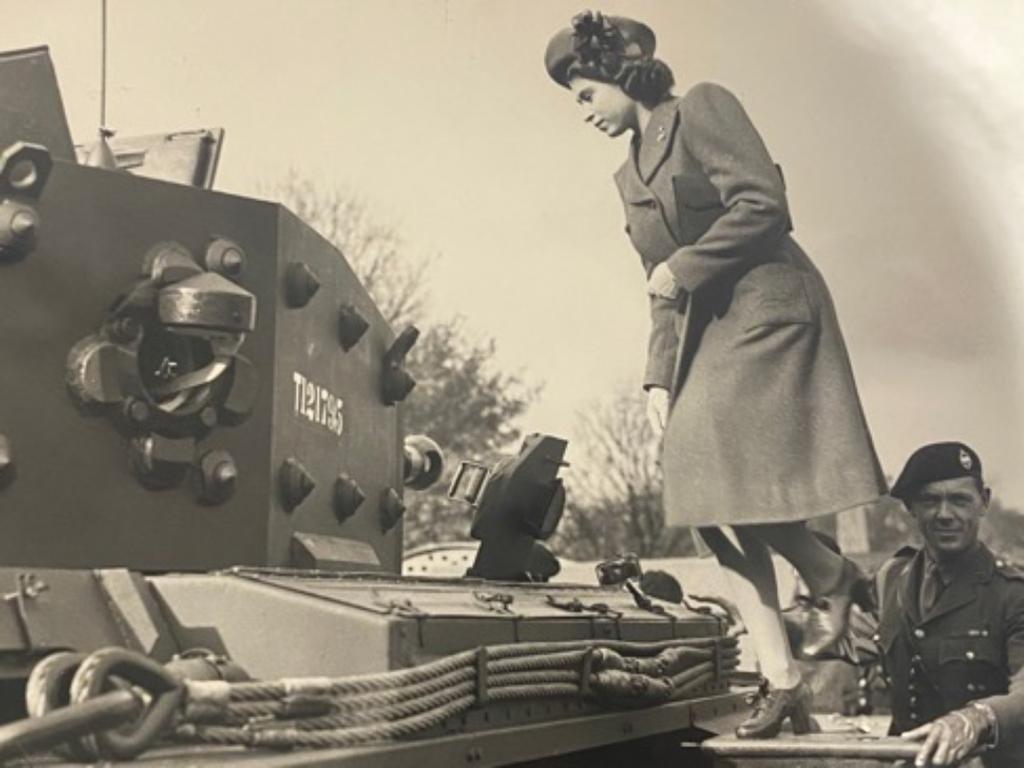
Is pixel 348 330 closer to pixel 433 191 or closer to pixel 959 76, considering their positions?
pixel 433 191

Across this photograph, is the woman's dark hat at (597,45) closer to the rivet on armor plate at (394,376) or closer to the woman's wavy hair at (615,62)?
the woman's wavy hair at (615,62)

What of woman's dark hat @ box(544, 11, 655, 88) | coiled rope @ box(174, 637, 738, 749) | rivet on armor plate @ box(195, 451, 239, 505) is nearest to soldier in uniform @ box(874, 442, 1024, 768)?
coiled rope @ box(174, 637, 738, 749)

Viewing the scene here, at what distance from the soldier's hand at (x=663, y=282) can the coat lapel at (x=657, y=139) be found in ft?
1.03

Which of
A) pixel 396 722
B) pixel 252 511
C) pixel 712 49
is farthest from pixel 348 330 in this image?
pixel 396 722

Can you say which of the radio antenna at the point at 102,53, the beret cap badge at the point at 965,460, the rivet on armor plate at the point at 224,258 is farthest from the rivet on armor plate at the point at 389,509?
the beret cap badge at the point at 965,460

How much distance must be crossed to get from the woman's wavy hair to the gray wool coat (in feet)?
0.25

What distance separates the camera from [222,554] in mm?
3930

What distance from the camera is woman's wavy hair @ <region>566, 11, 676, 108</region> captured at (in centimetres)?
525

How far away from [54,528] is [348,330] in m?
1.36

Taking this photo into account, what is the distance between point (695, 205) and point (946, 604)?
1.52 m

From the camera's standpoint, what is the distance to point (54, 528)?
3508 mm

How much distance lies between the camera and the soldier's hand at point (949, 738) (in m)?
3.68

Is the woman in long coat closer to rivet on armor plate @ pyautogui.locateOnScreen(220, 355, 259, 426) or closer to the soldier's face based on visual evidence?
the soldier's face

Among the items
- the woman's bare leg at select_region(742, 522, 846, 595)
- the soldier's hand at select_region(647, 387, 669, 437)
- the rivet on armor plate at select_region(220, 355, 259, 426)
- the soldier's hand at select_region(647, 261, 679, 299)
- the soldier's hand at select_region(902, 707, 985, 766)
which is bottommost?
the soldier's hand at select_region(902, 707, 985, 766)
